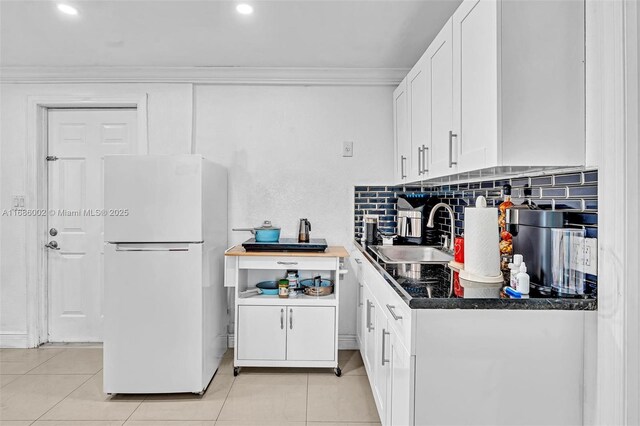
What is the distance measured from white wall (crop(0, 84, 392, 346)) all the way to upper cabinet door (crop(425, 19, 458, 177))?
116cm

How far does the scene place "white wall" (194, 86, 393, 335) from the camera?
3314 mm

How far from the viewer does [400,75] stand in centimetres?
323

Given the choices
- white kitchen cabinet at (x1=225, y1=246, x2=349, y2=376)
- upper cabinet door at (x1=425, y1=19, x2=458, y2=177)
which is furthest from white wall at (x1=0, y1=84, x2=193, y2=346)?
upper cabinet door at (x1=425, y1=19, x2=458, y2=177)

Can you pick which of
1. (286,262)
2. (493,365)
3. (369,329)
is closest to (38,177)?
(286,262)

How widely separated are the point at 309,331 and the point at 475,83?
193cm

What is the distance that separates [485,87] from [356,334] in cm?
239

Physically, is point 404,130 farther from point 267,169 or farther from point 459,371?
point 459,371

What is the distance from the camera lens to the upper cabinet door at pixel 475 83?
1.39 m

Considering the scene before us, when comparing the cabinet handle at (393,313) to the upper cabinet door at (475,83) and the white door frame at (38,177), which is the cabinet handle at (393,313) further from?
the white door frame at (38,177)

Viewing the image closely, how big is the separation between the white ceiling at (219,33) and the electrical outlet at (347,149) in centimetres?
61

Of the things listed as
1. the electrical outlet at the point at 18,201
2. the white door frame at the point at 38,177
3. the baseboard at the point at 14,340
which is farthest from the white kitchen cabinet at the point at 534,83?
the baseboard at the point at 14,340

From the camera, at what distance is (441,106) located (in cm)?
194

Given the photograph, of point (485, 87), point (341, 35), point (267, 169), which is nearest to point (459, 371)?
point (485, 87)

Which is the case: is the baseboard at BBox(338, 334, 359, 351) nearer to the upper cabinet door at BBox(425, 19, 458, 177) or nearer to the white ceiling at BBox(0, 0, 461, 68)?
the upper cabinet door at BBox(425, 19, 458, 177)
